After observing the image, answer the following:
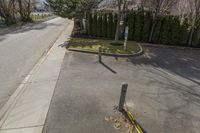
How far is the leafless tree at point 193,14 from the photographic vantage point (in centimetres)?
1362

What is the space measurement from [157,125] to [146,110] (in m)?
0.70

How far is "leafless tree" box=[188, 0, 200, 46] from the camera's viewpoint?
536 inches

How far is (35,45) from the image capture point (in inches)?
549

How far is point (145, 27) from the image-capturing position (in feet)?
50.2

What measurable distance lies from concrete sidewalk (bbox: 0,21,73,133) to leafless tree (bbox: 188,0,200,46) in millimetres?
10856

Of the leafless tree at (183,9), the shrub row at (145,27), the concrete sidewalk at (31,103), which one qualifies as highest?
the leafless tree at (183,9)

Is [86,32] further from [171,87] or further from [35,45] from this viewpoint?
[171,87]

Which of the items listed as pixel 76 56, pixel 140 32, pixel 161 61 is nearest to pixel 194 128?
pixel 161 61

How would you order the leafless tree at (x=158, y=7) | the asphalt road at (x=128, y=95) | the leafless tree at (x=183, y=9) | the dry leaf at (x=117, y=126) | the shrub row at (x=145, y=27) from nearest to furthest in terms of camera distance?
1. the dry leaf at (x=117, y=126)
2. the asphalt road at (x=128, y=95)
3. the leafless tree at (x=158, y=7)
4. the leafless tree at (x=183, y=9)
5. the shrub row at (x=145, y=27)

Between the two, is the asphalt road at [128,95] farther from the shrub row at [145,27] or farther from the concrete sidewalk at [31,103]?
the shrub row at [145,27]

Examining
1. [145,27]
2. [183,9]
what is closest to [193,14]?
[183,9]

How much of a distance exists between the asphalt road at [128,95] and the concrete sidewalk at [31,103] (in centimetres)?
26

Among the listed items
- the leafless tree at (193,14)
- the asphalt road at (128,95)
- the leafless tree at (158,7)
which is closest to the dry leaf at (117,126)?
the asphalt road at (128,95)

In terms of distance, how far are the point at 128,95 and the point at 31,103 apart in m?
3.02
